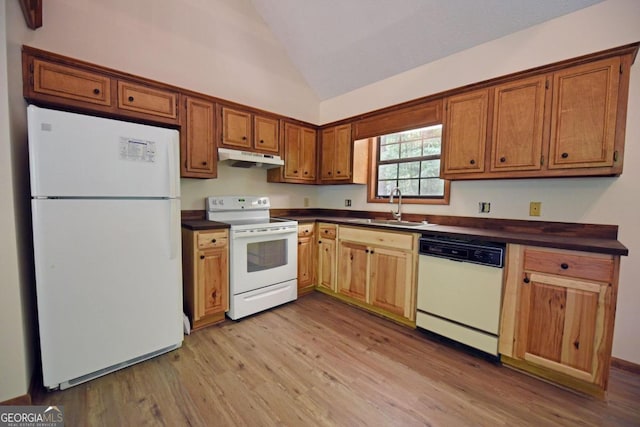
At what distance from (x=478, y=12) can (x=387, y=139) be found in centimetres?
144

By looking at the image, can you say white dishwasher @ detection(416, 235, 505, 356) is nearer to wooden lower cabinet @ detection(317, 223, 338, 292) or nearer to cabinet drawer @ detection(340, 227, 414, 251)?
cabinet drawer @ detection(340, 227, 414, 251)

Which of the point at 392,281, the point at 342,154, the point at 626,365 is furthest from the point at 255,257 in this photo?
the point at 626,365

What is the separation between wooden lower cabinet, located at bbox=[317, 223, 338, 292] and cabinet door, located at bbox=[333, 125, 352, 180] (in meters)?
0.74

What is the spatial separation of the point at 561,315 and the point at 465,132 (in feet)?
5.07

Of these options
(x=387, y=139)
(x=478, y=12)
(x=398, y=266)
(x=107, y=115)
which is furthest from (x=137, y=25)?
(x=398, y=266)

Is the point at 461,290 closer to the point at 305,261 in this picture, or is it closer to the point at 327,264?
the point at 327,264

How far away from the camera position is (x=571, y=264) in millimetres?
1606

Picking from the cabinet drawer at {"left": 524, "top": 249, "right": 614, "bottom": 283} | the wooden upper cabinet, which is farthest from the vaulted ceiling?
the cabinet drawer at {"left": 524, "top": 249, "right": 614, "bottom": 283}

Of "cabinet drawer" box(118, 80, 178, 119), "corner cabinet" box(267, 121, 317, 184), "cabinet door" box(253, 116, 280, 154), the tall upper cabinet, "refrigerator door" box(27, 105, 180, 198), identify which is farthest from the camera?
"corner cabinet" box(267, 121, 317, 184)

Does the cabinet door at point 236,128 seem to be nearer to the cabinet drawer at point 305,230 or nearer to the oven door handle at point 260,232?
the oven door handle at point 260,232

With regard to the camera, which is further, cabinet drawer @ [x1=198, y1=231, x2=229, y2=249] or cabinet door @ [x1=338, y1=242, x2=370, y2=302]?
cabinet door @ [x1=338, y1=242, x2=370, y2=302]

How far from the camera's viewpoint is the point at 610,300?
150cm

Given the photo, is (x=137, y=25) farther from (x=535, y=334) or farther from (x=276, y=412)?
(x=535, y=334)

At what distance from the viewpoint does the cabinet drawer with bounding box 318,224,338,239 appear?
3.04m
